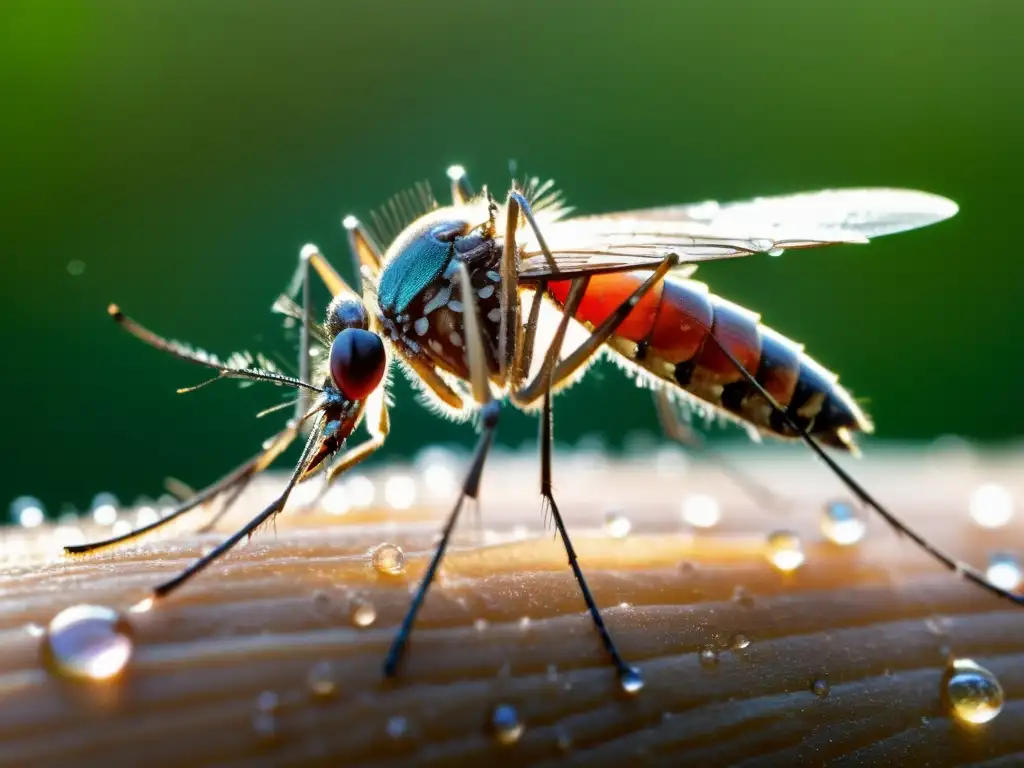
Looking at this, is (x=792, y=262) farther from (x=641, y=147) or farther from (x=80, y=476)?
(x=80, y=476)

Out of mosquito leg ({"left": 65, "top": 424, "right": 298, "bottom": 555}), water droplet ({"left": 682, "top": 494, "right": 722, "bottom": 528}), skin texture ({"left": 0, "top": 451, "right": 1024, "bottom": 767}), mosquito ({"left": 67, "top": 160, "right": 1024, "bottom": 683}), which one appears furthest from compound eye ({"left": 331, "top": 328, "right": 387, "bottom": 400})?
water droplet ({"left": 682, "top": 494, "right": 722, "bottom": 528})

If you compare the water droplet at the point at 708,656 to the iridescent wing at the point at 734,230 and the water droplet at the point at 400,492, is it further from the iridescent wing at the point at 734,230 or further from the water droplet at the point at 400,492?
the iridescent wing at the point at 734,230


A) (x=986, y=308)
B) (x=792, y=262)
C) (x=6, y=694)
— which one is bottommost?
(x=986, y=308)

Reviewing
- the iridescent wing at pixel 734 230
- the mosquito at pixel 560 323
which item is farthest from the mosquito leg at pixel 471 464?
the iridescent wing at pixel 734 230

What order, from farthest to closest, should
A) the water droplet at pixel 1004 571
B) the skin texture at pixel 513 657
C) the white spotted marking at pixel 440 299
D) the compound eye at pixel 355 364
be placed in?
the white spotted marking at pixel 440 299
the compound eye at pixel 355 364
the water droplet at pixel 1004 571
the skin texture at pixel 513 657

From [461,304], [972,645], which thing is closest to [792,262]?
[461,304]

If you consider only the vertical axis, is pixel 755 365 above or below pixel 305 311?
below
